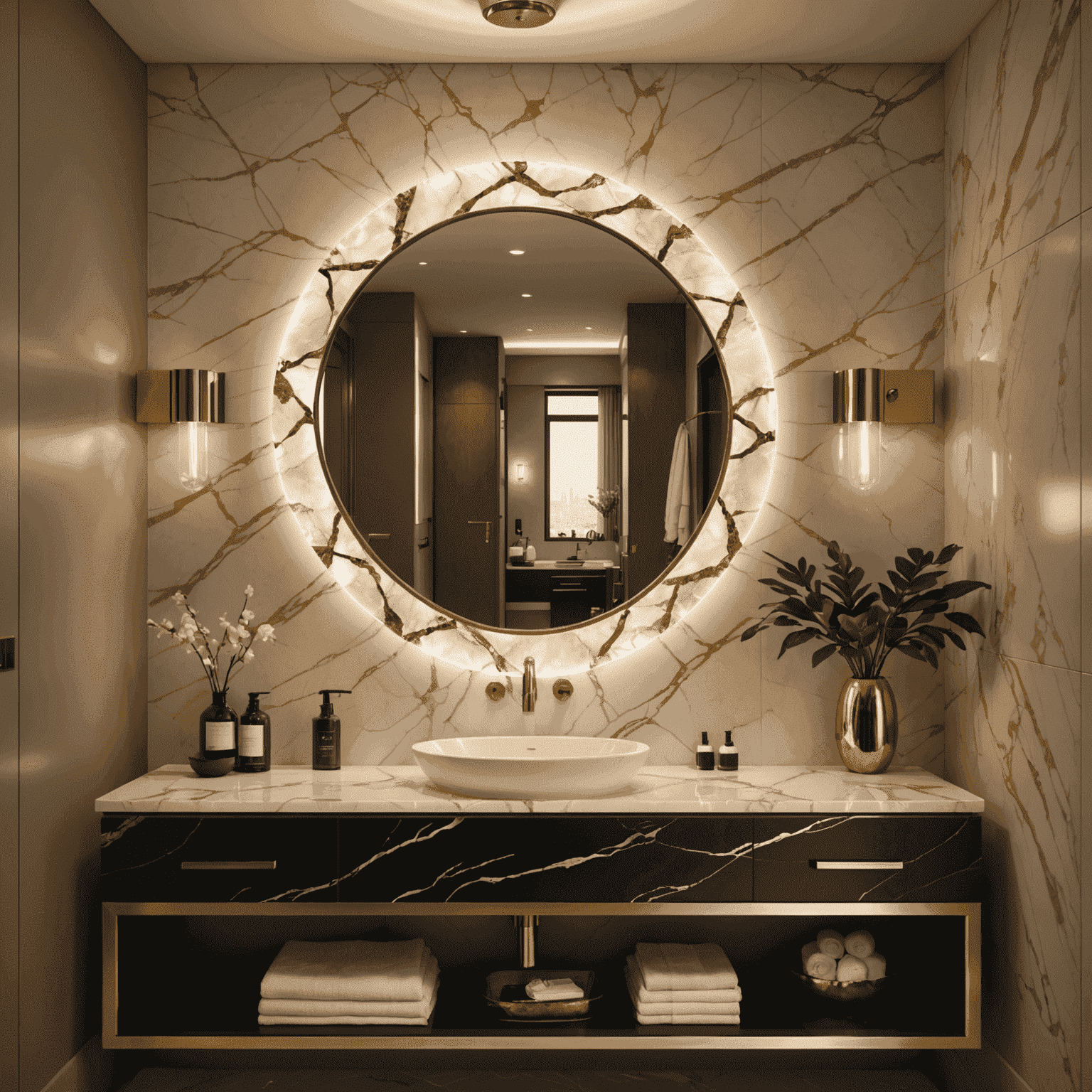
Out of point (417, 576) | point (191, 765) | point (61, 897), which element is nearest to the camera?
point (61, 897)

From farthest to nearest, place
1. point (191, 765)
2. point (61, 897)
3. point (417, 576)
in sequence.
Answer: point (417, 576) → point (191, 765) → point (61, 897)

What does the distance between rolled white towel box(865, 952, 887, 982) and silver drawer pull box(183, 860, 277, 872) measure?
4.75ft

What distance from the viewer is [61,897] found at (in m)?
2.21

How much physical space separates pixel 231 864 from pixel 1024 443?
79.6 inches

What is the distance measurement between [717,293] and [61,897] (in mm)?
2211

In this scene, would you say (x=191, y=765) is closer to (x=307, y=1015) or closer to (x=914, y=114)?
(x=307, y=1015)

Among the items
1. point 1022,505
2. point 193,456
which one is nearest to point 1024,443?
point 1022,505

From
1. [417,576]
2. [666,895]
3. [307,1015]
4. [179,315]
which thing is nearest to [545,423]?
[417,576]

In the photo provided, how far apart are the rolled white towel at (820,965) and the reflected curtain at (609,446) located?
117 centimetres

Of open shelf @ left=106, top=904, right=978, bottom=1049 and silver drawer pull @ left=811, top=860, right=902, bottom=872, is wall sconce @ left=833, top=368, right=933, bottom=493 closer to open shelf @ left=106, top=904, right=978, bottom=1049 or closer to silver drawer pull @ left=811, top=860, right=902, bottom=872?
silver drawer pull @ left=811, top=860, right=902, bottom=872

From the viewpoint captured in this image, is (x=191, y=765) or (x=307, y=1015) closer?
(x=307, y=1015)

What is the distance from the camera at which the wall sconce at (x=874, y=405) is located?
100 inches

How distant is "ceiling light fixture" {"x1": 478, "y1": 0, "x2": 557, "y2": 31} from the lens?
2.30 m

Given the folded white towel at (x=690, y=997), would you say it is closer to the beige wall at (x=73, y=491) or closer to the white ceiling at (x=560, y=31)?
the beige wall at (x=73, y=491)
